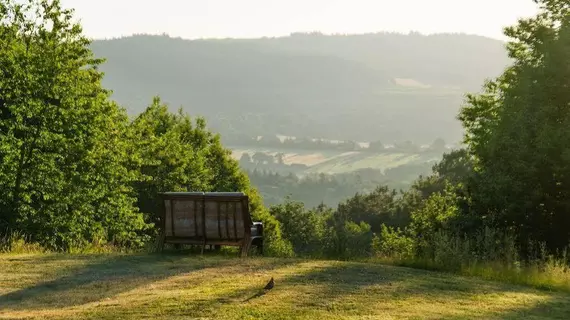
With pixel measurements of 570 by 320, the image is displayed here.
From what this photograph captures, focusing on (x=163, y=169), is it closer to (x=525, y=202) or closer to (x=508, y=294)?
(x=525, y=202)

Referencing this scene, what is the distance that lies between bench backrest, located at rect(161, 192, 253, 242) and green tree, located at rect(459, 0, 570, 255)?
10.6 m

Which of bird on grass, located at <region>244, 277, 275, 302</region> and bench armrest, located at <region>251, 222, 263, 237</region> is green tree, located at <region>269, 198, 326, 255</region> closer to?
bench armrest, located at <region>251, 222, 263, 237</region>

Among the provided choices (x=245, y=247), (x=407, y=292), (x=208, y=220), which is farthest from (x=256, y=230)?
(x=407, y=292)

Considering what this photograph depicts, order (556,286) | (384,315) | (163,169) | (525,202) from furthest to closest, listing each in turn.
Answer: (163,169) → (525,202) → (556,286) → (384,315)

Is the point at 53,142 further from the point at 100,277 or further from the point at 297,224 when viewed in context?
the point at 297,224

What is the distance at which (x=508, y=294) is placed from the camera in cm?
907

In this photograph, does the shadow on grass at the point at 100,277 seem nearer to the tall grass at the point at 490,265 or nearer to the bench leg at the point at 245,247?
the bench leg at the point at 245,247

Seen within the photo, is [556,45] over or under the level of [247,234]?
over

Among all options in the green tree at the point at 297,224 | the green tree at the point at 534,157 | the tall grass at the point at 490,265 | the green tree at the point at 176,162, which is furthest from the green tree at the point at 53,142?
the green tree at the point at 297,224

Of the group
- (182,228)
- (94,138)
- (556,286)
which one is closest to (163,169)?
(94,138)

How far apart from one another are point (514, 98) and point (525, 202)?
5.61 m

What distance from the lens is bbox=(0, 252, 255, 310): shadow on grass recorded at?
8.04 metres

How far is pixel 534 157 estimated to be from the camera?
20406 millimetres

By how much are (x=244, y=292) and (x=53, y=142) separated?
14491 millimetres
